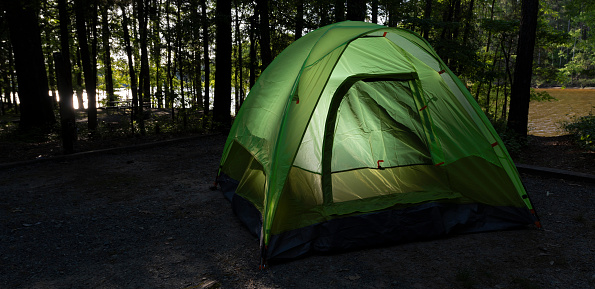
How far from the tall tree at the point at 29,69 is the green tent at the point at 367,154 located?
827 centimetres

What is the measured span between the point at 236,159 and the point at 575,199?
4757mm

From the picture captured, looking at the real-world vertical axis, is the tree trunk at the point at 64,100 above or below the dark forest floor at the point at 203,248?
above

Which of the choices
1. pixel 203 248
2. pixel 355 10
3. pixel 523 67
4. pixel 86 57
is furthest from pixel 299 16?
pixel 203 248

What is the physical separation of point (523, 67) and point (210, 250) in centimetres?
739

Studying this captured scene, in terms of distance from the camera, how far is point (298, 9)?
38.2 feet

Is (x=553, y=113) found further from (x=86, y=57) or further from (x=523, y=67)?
(x=86, y=57)

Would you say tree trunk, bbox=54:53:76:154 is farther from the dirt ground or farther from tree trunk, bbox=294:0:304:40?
tree trunk, bbox=294:0:304:40

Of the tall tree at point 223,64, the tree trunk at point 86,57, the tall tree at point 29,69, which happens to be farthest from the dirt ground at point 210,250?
the tree trunk at point 86,57

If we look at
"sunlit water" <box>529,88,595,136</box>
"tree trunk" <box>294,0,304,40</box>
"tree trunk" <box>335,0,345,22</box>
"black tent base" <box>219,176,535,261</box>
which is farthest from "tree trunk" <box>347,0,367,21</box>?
"sunlit water" <box>529,88,595,136</box>

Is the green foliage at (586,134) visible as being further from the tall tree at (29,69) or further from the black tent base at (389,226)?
the tall tree at (29,69)

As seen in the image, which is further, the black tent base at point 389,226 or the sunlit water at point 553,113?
the sunlit water at point 553,113

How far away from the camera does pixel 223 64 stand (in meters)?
10.1

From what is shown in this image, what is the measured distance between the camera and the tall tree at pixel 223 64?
9.78 metres

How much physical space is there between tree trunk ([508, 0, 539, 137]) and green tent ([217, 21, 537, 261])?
440 centimetres
